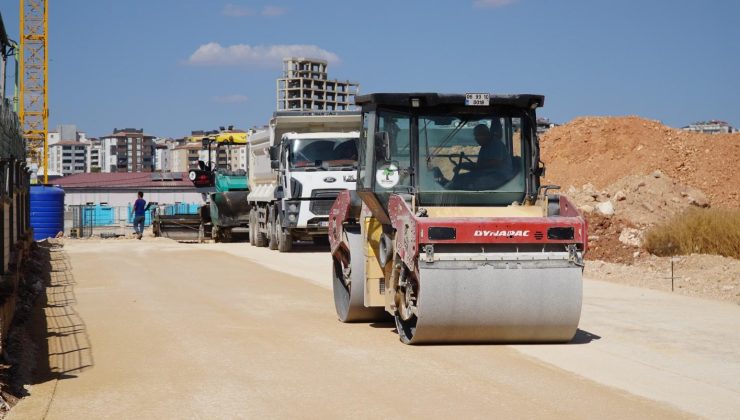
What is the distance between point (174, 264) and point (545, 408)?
15.5m

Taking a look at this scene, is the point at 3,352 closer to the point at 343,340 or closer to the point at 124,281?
the point at 343,340

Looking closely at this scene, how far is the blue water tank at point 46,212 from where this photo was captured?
34.6 m

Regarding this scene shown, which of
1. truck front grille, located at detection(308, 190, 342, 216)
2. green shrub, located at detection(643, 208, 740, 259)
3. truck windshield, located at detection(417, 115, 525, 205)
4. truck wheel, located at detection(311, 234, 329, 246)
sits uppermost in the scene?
truck windshield, located at detection(417, 115, 525, 205)

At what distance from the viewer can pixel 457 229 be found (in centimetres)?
973

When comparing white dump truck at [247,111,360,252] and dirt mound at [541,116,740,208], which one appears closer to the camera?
white dump truck at [247,111,360,252]

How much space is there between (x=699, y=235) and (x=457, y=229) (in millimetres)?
12253

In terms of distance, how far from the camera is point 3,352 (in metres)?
9.12

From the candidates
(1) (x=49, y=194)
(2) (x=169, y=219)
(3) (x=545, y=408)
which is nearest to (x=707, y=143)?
(2) (x=169, y=219)

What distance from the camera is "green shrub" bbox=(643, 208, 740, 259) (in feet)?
65.5

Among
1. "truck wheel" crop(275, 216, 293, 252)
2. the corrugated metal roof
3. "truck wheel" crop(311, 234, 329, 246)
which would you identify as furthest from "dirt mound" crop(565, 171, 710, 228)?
the corrugated metal roof

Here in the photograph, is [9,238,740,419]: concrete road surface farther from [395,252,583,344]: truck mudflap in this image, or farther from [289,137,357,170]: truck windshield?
[289,137,357,170]: truck windshield

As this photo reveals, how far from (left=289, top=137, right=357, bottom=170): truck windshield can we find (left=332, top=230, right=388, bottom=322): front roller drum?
12.2m

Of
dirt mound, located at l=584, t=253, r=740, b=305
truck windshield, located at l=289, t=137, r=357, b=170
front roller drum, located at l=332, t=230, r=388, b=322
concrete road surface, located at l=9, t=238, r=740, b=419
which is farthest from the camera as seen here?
truck windshield, located at l=289, t=137, r=357, b=170

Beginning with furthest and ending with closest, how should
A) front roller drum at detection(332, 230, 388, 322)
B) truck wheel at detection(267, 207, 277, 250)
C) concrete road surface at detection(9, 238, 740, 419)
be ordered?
truck wheel at detection(267, 207, 277, 250)
front roller drum at detection(332, 230, 388, 322)
concrete road surface at detection(9, 238, 740, 419)
